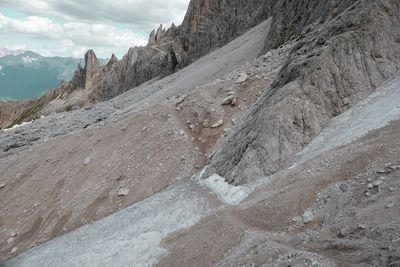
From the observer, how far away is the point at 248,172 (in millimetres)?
21047

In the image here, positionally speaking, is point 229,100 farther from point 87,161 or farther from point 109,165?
point 87,161

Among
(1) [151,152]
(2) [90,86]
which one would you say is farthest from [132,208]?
(2) [90,86]

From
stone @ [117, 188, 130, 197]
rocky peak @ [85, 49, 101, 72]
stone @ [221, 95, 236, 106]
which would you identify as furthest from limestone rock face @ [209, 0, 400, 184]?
rocky peak @ [85, 49, 101, 72]

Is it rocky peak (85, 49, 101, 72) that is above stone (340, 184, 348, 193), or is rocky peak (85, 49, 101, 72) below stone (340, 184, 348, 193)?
above

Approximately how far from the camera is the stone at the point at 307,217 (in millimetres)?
15373

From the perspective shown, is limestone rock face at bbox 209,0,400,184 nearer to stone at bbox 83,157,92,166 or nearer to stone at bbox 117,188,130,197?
stone at bbox 117,188,130,197

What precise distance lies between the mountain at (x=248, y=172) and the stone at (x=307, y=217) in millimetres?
62

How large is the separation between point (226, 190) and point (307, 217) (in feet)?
21.5

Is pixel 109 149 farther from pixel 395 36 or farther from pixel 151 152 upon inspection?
pixel 395 36

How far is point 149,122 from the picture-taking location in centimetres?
3131

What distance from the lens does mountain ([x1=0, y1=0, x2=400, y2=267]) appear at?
581 inches

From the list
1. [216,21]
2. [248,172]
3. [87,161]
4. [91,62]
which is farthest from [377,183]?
[91,62]

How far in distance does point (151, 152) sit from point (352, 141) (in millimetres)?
13737

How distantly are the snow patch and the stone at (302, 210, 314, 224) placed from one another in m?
4.42
